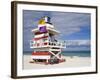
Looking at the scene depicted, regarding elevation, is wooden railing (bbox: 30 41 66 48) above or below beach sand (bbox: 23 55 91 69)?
above

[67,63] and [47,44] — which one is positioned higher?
[47,44]

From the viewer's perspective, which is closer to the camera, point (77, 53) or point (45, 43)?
point (45, 43)

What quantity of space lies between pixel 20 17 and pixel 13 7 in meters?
0.09

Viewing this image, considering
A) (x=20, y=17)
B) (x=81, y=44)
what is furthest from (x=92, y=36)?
(x=20, y=17)

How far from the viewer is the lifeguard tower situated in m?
1.90

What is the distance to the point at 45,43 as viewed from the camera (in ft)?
6.32

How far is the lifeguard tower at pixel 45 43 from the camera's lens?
1904mm

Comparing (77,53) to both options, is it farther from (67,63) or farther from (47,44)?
(47,44)

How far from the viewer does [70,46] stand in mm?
2021

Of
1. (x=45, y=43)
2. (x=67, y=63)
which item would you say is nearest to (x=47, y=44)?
(x=45, y=43)

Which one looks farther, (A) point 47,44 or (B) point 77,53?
(B) point 77,53

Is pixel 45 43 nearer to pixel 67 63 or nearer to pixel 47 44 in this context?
pixel 47 44

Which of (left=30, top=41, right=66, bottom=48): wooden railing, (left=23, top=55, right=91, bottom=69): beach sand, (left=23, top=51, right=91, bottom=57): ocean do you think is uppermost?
(left=30, top=41, right=66, bottom=48): wooden railing

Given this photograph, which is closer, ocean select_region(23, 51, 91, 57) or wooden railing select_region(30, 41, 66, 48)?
wooden railing select_region(30, 41, 66, 48)
